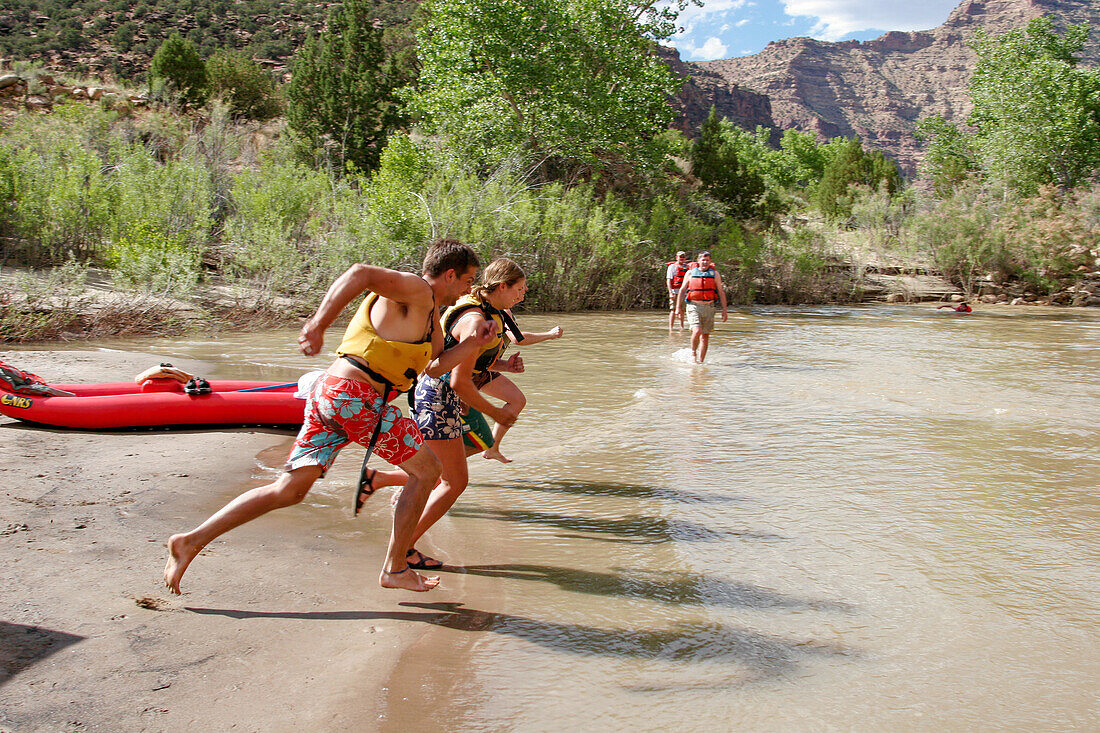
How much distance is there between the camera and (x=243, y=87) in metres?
36.9

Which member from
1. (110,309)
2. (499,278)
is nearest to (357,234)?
(110,309)

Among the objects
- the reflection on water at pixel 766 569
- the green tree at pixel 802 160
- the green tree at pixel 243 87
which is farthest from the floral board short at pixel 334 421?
the green tree at pixel 802 160

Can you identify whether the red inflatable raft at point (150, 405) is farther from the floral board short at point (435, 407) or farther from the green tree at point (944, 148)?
the green tree at point (944, 148)

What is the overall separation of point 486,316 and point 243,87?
37.0 m

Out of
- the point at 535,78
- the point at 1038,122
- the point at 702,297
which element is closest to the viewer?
the point at 702,297

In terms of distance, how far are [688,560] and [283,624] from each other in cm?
235

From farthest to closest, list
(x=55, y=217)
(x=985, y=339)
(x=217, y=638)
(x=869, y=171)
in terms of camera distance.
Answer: (x=869, y=171) < (x=985, y=339) < (x=55, y=217) < (x=217, y=638)

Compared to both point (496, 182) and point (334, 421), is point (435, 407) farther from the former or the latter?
point (496, 182)

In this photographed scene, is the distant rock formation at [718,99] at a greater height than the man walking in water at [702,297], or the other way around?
the distant rock formation at [718,99]

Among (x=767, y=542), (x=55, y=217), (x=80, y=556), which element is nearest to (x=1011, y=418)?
(x=767, y=542)

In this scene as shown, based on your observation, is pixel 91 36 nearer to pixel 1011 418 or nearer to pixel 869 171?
pixel 869 171

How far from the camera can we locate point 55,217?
607 inches

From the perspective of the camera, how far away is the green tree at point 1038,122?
1460 inches

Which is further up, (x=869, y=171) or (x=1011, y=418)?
(x=869, y=171)
